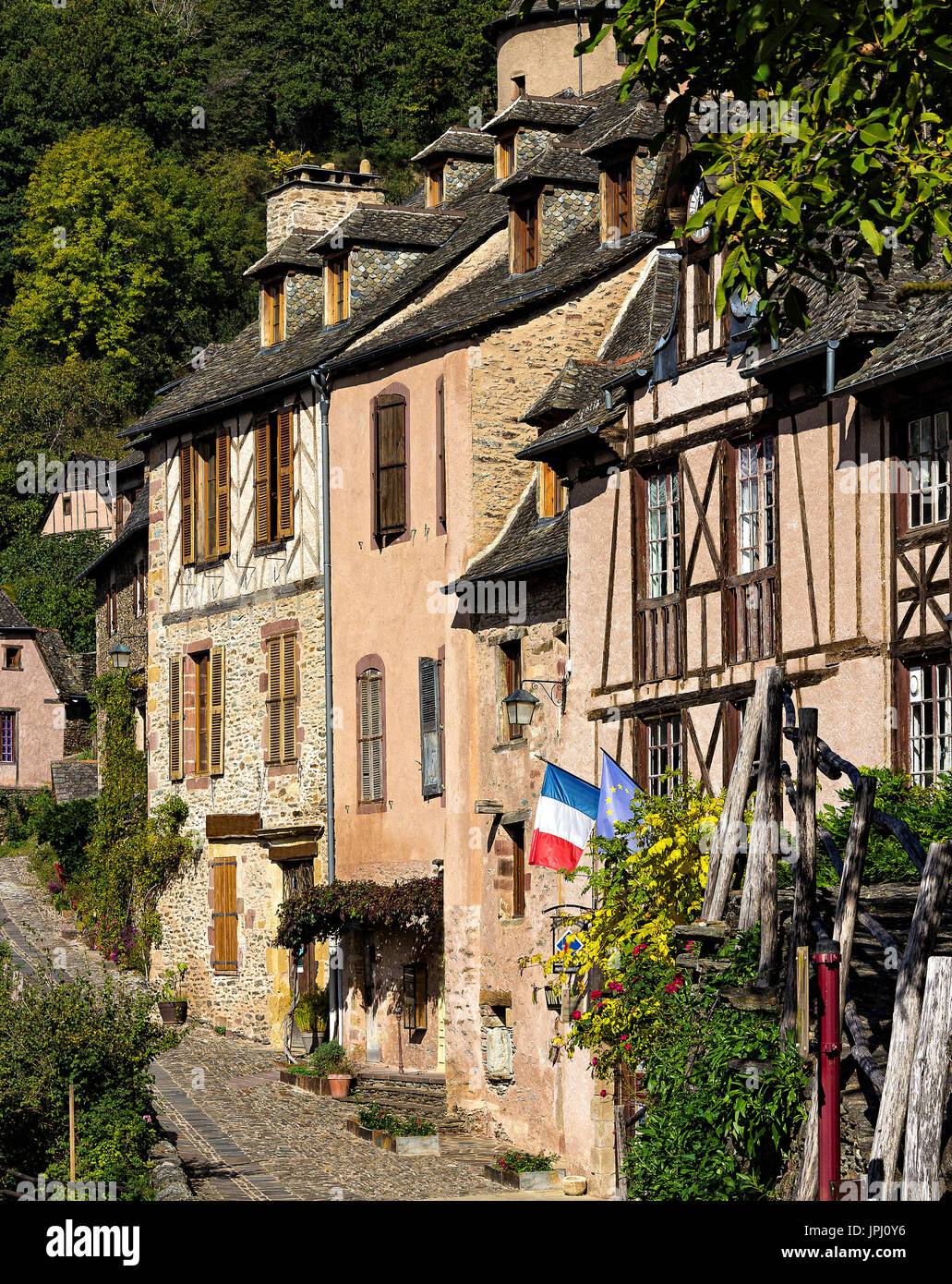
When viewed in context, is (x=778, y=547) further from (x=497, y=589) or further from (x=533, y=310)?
(x=533, y=310)

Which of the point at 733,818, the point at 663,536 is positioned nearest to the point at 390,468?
the point at 663,536

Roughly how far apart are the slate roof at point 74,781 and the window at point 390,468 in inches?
669

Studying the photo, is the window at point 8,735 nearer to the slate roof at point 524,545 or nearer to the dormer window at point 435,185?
the dormer window at point 435,185

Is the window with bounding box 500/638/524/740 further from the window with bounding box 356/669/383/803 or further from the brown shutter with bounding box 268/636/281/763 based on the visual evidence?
the brown shutter with bounding box 268/636/281/763

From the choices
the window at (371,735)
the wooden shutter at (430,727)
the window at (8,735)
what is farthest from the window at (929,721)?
the window at (8,735)

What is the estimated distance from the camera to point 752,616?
715 inches

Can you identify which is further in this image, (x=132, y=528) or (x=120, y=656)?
(x=132, y=528)

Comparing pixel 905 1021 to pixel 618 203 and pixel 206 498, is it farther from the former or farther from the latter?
pixel 206 498

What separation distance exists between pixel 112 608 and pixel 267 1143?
20.3 m

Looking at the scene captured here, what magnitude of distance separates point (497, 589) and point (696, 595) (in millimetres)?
5007

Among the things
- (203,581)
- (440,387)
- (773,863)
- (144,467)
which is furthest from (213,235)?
(773,863)

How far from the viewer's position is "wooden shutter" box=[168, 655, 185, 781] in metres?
31.8

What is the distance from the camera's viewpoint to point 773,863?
10594mm

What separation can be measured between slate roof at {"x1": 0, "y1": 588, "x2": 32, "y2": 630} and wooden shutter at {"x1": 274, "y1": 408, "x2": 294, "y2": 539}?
74.0 feet
